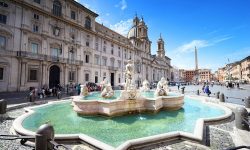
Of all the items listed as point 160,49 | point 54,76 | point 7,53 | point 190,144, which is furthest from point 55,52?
point 160,49

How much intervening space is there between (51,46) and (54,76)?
483 cm

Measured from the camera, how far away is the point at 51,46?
23.8 m

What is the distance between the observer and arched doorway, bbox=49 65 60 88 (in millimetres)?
23742

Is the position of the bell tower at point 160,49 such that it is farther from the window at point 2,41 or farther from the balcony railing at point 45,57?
the window at point 2,41

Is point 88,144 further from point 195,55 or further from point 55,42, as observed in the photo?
point 195,55

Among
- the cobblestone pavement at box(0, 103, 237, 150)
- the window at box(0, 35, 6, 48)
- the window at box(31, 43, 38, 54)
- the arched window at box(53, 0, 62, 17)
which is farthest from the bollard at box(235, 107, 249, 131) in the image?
the arched window at box(53, 0, 62, 17)

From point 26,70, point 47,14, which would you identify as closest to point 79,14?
point 47,14

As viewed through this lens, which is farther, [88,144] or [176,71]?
[176,71]

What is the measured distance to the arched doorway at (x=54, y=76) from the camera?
77.9ft

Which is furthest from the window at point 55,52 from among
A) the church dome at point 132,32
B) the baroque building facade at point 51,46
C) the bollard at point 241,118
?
the church dome at point 132,32

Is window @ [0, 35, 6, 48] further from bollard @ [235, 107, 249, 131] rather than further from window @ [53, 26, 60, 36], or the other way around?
bollard @ [235, 107, 249, 131]

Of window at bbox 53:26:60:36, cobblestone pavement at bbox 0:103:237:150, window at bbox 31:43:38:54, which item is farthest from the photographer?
window at bbox 53:26:60:36

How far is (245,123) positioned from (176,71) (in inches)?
4656

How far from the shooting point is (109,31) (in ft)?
Answer: 131
